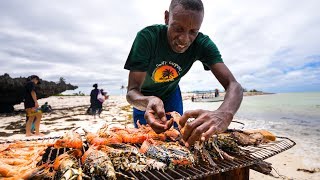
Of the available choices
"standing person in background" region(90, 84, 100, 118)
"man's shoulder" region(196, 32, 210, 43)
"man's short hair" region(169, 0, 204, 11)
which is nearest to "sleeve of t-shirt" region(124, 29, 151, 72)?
"man's short hair" region(169, 0, 204, 11)

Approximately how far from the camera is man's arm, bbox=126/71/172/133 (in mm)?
2316

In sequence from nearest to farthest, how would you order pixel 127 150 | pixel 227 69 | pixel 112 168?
pixel 112 168 → pixel 127 150 → pixel 227 69

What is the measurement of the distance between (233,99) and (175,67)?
4.19 feet

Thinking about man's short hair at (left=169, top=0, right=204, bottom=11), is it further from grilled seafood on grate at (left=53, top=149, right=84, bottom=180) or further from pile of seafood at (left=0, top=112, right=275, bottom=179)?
grilled seafood on grate at (left=53, top=149, right=84, bottom=180)

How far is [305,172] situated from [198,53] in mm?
4117

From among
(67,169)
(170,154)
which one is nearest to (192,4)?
(170,154)

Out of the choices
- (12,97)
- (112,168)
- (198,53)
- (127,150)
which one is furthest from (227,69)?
(12,97)

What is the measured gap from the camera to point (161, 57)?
12.2ft

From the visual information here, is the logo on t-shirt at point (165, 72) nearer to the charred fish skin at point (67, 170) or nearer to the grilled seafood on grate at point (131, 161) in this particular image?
the grilled seafood on grate at point (131, 161)

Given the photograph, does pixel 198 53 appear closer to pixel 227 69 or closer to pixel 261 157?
pixel 227 69

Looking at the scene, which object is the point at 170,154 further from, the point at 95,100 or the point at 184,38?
the point at 95,100

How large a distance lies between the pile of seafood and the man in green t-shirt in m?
0.36

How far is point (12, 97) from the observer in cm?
1777

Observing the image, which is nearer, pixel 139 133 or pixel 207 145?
pixel 207 145
